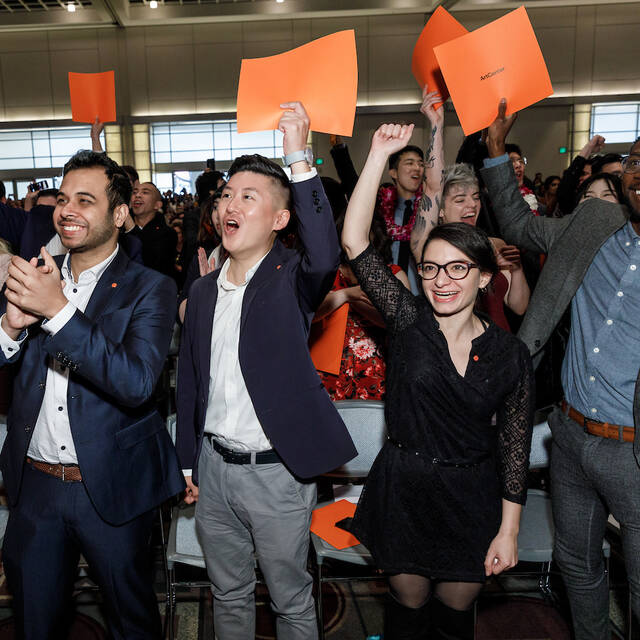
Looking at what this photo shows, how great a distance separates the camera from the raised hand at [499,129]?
183 cm

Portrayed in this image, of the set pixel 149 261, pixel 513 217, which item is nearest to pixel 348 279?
pixel 513 217

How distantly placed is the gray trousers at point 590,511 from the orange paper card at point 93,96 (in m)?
2.86

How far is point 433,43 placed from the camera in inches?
79.9

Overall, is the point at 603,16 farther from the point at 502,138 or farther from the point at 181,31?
the point at 502,138

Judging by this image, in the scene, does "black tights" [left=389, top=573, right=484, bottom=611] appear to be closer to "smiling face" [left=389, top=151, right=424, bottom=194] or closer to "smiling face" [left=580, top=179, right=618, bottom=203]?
"smiling face" [left=580, top=179, right=618, bottom=203]

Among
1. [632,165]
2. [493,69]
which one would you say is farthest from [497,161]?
[632,165]

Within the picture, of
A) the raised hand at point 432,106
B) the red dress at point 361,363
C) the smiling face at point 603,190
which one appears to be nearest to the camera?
the raised hand at point 432,106

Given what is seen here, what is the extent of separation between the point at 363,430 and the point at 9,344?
1498mm

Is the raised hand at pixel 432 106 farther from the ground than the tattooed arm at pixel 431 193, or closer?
farther from the ground

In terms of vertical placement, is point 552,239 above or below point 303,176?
below

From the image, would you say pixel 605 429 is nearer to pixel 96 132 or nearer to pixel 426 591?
pixel 426 591

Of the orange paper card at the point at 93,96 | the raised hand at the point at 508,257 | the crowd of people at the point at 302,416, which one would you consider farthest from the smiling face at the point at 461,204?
the orange paper card at the point at 93,96

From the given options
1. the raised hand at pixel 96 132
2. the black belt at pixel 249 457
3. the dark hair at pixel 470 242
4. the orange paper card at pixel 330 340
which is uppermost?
the raised hand at pixel 96 132

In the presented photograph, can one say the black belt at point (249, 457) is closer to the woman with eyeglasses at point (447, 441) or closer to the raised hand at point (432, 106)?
the woman with eyeglasses at point (447, 441)
